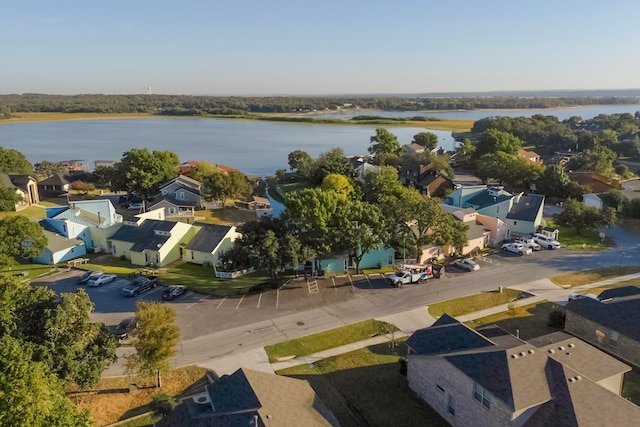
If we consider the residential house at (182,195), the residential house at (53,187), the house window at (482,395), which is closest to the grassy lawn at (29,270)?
the residential house at (182,195)

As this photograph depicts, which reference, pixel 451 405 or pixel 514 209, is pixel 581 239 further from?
pixel 451 405

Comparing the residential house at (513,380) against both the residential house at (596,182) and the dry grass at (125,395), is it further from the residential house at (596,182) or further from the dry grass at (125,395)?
the residential house at (596,182)

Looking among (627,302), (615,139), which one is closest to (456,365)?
(627,302)

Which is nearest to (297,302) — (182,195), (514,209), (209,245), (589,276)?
(209,245)

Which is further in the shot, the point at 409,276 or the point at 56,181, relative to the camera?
the point at 56,181

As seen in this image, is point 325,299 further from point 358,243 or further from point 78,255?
point 78,255
